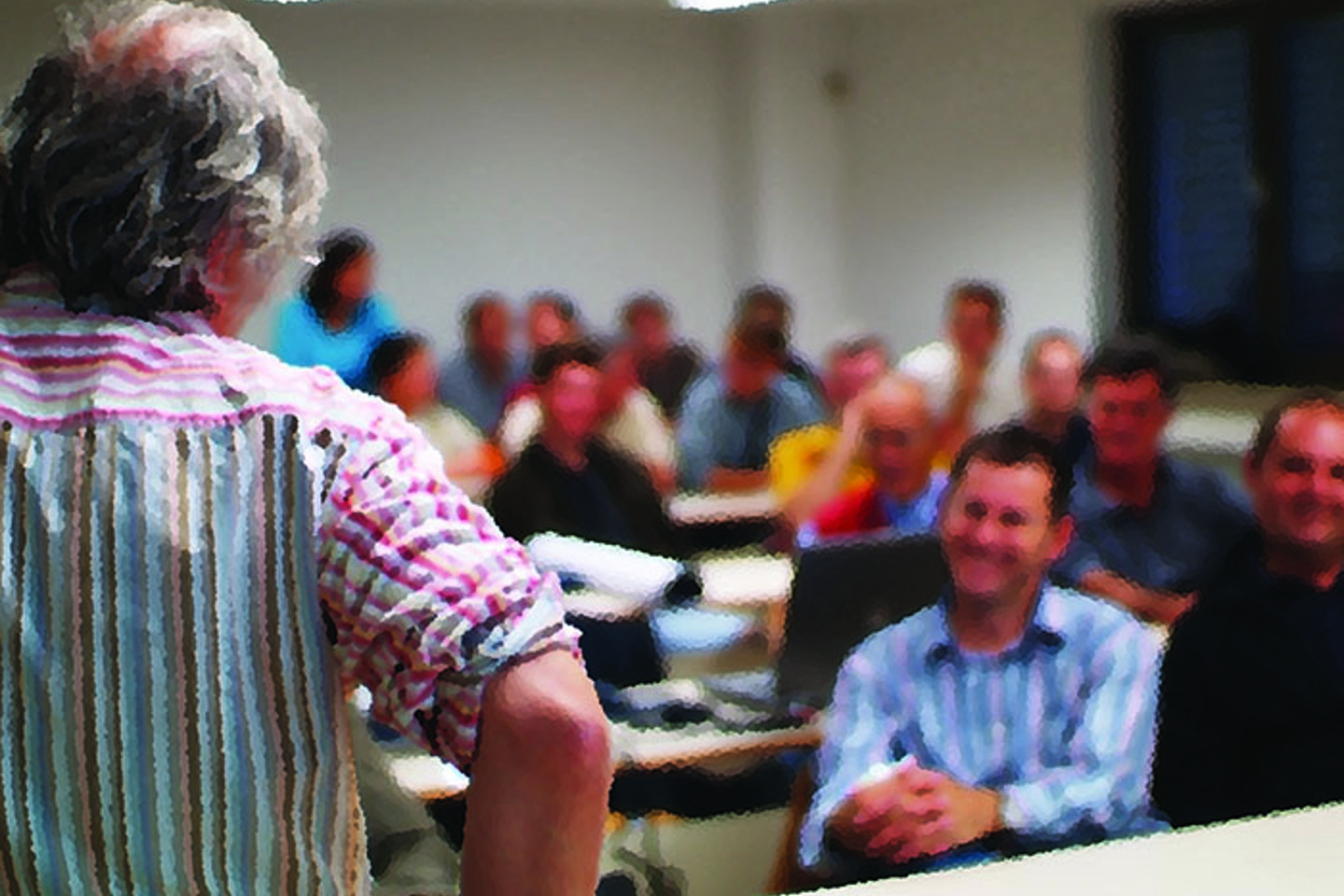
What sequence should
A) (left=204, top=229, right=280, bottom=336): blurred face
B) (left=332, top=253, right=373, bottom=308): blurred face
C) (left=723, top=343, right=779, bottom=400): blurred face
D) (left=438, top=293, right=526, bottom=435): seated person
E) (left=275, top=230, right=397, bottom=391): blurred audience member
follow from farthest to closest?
1. (left=723, top=343, right=779, bottom=400): blurred face
2. (left=438, top=293, right=526, bottom=435): seated person
3. (left=332, top=253, right=373, bottom=308): blurred face
4. (left=275, top=230, right=397, bottom=391): blurred audience member
5. (left=204, top=229, right=280, bottom=336): blurred face

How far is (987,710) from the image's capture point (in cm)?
234

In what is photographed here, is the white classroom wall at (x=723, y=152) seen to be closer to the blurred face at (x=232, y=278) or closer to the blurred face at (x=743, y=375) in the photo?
the blurred face at (x=743, y=375)

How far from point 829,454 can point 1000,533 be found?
30cm

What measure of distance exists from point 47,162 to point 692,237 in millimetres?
1158

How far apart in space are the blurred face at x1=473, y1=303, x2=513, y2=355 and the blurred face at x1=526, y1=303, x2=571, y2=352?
1.0 inches

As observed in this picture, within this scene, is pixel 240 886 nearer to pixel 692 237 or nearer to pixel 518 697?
pixel 518 697

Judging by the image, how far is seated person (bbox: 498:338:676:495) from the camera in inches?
79.5

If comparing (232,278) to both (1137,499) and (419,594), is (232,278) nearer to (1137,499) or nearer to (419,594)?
(419,594)

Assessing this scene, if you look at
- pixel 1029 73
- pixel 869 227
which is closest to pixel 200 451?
pixel 869 227

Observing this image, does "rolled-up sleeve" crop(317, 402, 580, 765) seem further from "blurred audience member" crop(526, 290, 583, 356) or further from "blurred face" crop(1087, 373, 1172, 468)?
"blurred face" crop(1087, 373, 1172, 468)

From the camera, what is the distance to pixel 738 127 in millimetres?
2084

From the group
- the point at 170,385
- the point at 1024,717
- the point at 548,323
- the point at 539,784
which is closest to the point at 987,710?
the point at 1024,717

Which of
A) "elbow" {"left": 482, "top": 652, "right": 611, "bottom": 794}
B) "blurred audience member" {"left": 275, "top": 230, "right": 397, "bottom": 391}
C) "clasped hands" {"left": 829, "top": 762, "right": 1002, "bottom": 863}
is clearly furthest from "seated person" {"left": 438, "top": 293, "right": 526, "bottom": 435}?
"elbow" {"left": 482, "top": 652, "right": 611, "bottom": 794}

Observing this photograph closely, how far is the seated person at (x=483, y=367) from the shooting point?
74.1 inches
